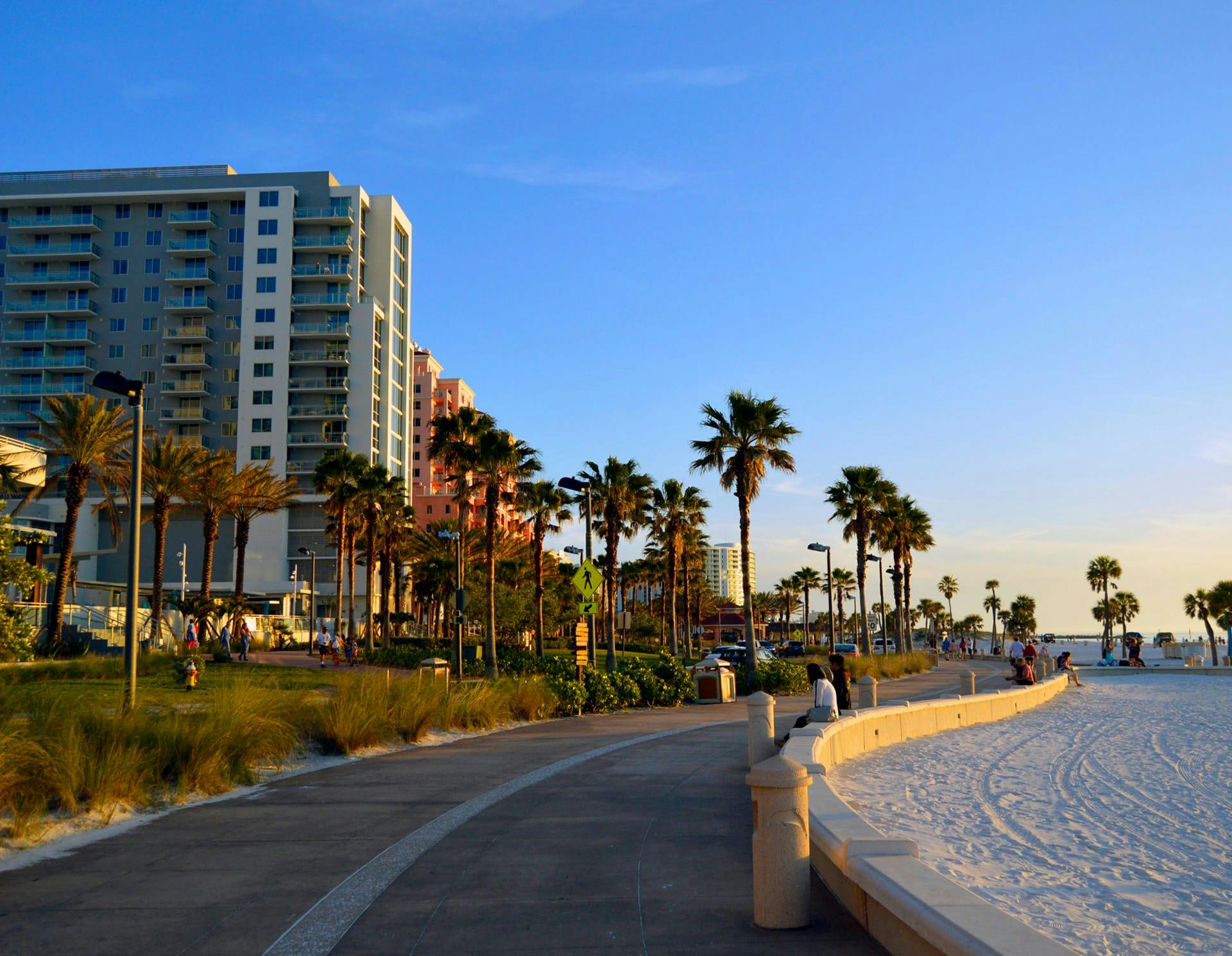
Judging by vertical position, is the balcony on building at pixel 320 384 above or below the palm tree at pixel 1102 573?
above

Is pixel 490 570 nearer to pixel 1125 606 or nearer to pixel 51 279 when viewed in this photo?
pixel 51 279

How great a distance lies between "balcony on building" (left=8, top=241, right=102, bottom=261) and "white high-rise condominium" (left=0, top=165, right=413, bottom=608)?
16 cm

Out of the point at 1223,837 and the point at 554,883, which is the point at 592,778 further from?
the point at 1223,837

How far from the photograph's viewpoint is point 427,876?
23.7 feet

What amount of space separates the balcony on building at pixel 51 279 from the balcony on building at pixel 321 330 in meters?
18.5

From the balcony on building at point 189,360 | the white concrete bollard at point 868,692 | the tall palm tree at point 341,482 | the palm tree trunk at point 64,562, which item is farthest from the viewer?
the balcony on building at point 189,360

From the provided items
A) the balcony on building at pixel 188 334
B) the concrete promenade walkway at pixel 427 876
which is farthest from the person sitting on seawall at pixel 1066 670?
the balcony on building at pixel 188 334

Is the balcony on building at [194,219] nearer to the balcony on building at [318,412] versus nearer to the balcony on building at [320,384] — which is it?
the balcony on building at [320,384]

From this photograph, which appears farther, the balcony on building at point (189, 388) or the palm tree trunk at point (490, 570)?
the balcony on building at point (189, 388)

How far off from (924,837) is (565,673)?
1503cm

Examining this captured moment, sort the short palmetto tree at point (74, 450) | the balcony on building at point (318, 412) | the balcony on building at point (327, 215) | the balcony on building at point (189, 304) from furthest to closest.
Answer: the balcony on building at point (327, 215) < the balcony on building at point (189, 304) < the balcony on building at point (318, 412) < the short palmetto tree at point (74, 450)

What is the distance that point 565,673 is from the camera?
23.6 metres

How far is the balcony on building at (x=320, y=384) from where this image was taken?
87.7 m

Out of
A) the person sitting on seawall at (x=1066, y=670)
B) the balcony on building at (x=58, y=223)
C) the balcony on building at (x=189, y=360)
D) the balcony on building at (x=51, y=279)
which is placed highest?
the balcony on building at (x=58, y=223)
